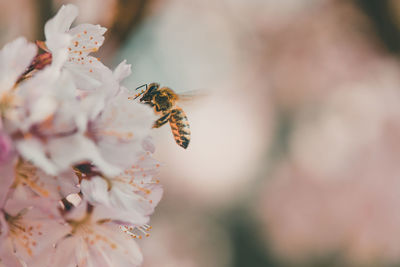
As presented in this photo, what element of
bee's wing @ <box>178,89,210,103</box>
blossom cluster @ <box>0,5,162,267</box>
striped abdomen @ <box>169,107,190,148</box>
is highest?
bee's wing @ <box>178,89,210,103</box>

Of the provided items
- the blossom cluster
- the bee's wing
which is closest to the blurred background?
the bee's wing

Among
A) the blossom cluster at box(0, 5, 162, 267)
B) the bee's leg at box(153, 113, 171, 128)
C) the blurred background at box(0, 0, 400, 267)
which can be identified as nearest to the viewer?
the blossom cluster at box(0, 5, 162, 267)

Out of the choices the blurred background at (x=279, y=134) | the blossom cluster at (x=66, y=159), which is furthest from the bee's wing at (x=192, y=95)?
the blurred background at (x=279, y=134)

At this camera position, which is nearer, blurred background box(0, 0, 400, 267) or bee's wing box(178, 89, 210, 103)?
bee's wing box(178, 89, 210, 103)

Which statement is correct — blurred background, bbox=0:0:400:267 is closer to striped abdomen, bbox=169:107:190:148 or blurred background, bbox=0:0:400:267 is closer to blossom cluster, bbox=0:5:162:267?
striped abdomen, bbox=169:107:190:148

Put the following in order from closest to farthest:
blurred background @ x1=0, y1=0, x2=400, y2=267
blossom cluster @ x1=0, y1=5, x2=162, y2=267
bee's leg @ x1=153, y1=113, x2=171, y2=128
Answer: blossom cluster @ x1=0, y1=5, x2=162, y2=267
bee's leg @ x1=153, y1=113, x2=171, y2=128
blurred background @ x1=0, y1=0, x2=400, y2=267

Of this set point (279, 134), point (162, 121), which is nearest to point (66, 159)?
point (162, 121)

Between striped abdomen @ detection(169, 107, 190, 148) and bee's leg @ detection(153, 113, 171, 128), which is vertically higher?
striped abdomen @ detection(169, 107, 190, 148)

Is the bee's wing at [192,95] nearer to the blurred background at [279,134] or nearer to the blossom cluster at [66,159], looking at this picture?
the blossom cluster at [66,159]
